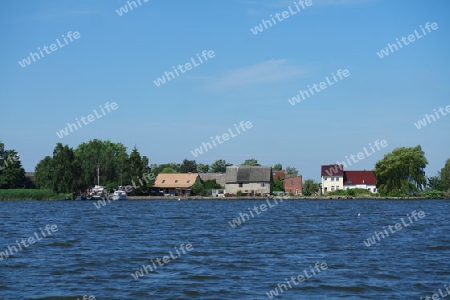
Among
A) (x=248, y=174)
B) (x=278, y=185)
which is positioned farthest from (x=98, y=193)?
(x=278, y=185)

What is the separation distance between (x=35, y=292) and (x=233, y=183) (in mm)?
94434

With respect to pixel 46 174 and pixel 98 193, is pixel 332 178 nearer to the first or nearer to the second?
pixel 98 193

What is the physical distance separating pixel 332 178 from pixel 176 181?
2920 centimetres

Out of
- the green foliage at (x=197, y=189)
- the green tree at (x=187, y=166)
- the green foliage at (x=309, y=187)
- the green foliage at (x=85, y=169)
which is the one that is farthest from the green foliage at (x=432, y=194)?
the green tree at (x=187, y=166)

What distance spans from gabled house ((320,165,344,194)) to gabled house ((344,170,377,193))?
5.60 feet

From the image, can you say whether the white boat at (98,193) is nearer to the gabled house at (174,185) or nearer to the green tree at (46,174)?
the green tree at (46,174)

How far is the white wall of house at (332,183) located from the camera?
116 metres

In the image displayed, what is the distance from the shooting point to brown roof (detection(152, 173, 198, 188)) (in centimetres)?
11201

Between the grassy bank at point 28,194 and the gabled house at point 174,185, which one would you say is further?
the gabled house at point 174,185

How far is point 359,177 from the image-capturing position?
117 metres

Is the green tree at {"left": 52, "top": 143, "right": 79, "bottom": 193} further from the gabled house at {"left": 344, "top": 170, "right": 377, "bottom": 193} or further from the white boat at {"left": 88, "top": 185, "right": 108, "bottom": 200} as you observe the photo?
the gabled house at {"left": 344, "top": 170, "right": 377, "bottom": 193}

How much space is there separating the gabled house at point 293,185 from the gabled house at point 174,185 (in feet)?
57.3

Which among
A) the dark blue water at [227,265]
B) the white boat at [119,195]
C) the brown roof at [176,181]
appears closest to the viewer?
the dark blue water at [227,265]

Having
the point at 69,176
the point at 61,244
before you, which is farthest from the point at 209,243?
the point at 69,176
